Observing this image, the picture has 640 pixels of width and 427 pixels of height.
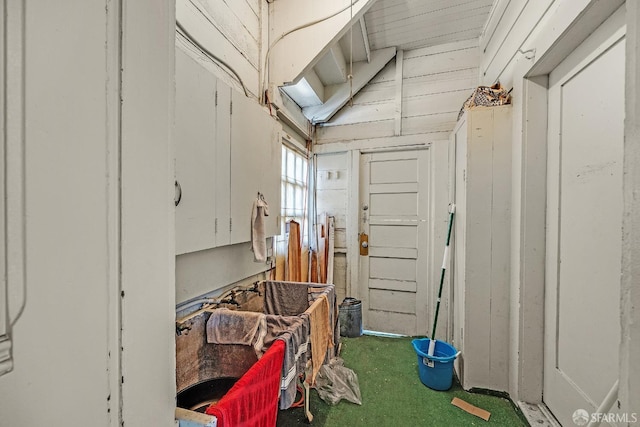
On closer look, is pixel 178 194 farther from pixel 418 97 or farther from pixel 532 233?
pixel 418 97

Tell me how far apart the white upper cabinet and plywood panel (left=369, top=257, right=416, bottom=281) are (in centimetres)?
155

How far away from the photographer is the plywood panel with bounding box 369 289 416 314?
2854mm

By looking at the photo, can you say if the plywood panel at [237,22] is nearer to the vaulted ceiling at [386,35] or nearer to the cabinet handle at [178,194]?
the vaulted ceiling at [386,35]

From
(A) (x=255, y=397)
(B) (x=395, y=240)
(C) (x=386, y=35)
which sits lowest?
(A) (x=255, y=397)

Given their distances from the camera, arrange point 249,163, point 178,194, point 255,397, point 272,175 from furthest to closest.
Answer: point 272,175 → point 249,163 → point 178,194 → point 255,397

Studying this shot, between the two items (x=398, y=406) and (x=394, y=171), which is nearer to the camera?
(x=398, y=406)

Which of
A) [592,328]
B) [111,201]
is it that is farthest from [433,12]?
[111,201]

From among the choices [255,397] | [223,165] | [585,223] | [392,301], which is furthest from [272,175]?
[392,301]

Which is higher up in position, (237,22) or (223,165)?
(237,22)

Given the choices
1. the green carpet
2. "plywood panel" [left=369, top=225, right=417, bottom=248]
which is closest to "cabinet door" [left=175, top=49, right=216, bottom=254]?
the green carpet

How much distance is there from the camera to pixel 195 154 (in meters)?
1.24

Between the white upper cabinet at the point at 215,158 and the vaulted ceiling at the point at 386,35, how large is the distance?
87cm

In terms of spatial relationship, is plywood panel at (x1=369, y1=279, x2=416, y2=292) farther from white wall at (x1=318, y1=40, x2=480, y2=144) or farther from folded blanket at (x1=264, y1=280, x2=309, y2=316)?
white wall at (x1=318, y1=40, x2=480, y2=144)

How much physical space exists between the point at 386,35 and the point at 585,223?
2325 mm
